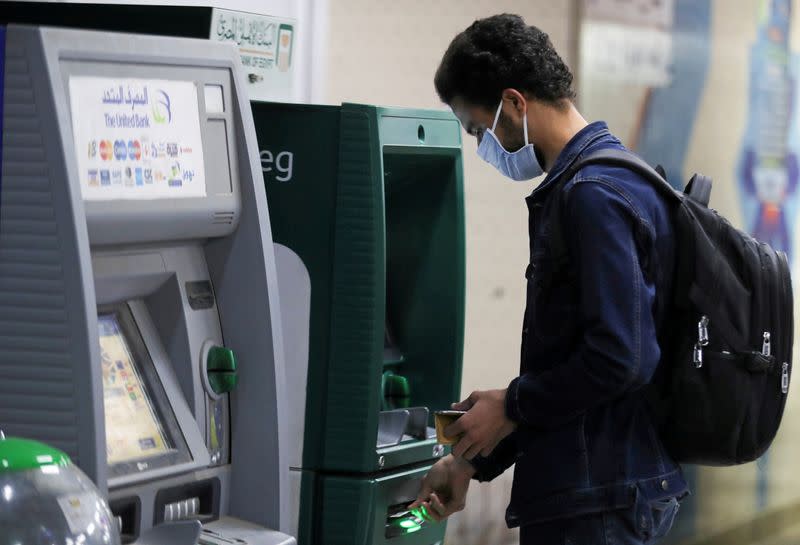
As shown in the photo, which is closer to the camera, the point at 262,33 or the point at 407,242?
the point at 262,33

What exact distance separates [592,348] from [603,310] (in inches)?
2.7

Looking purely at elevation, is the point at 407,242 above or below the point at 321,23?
below

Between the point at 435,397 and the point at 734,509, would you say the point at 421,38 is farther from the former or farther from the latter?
the point at 734,509

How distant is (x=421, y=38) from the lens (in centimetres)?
424

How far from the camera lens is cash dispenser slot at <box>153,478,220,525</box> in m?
2.16

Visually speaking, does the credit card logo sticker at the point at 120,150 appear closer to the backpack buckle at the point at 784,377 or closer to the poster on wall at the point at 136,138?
the poster on wall at the point at 136,138

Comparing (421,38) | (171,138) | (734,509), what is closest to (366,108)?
(171,138)

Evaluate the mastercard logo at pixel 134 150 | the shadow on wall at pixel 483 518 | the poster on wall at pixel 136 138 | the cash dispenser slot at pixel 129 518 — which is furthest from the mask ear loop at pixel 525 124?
the shadow on wall at pixel 483 518

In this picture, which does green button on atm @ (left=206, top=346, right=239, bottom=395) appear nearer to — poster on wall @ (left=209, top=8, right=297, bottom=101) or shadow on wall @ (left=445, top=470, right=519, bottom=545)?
poster on wall @ (left=209, top=8, right=297, bottom=101)

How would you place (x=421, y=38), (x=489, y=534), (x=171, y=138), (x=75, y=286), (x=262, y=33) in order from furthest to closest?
1. (x=489, y=534)
2. (x=421, y=38)
3. (x=262, y=33)
4. (x=171, y=138)
5. (x=75, y=286)

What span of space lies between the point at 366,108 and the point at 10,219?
0.97 meters

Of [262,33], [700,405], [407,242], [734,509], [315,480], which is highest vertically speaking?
[262,33]

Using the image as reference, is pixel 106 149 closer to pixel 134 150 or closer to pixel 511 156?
pixel 134 150

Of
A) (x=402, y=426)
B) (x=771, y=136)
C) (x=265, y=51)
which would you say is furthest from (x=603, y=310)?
(x=771, y=136)
